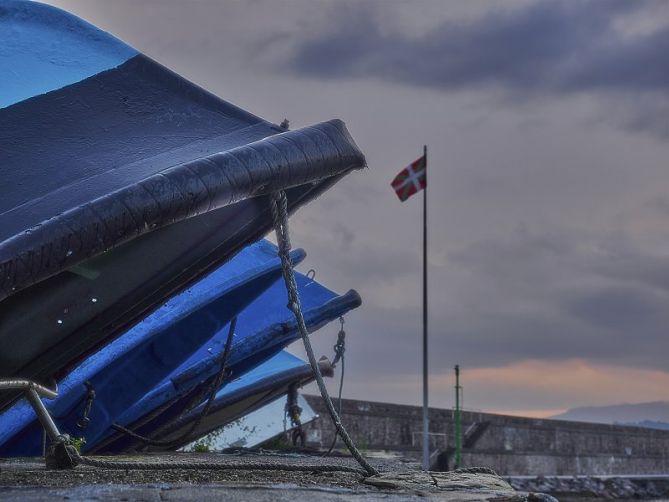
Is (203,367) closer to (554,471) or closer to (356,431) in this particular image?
(356,431)

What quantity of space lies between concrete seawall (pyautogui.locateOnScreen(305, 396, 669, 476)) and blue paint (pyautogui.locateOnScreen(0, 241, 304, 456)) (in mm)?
8626

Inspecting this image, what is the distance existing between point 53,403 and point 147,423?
4.57 feet

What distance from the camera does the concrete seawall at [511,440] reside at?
1838 cm

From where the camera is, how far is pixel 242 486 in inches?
132

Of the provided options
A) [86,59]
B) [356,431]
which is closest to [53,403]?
[86,59]

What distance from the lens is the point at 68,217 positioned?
3451 mm

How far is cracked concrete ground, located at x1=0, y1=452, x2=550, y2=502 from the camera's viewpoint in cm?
308

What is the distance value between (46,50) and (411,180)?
11.8 m

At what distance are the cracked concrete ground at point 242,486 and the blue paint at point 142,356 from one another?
6.75 feet

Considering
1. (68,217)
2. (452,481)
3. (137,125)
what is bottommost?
(452,481)

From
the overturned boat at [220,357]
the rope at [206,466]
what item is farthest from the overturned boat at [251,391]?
the rope at [206,466]

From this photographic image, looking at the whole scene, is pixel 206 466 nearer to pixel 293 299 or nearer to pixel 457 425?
pixel 293 299

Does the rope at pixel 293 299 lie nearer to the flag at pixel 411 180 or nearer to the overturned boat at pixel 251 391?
the overturned boat at pixel 251 391

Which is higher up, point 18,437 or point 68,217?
point 68,217
